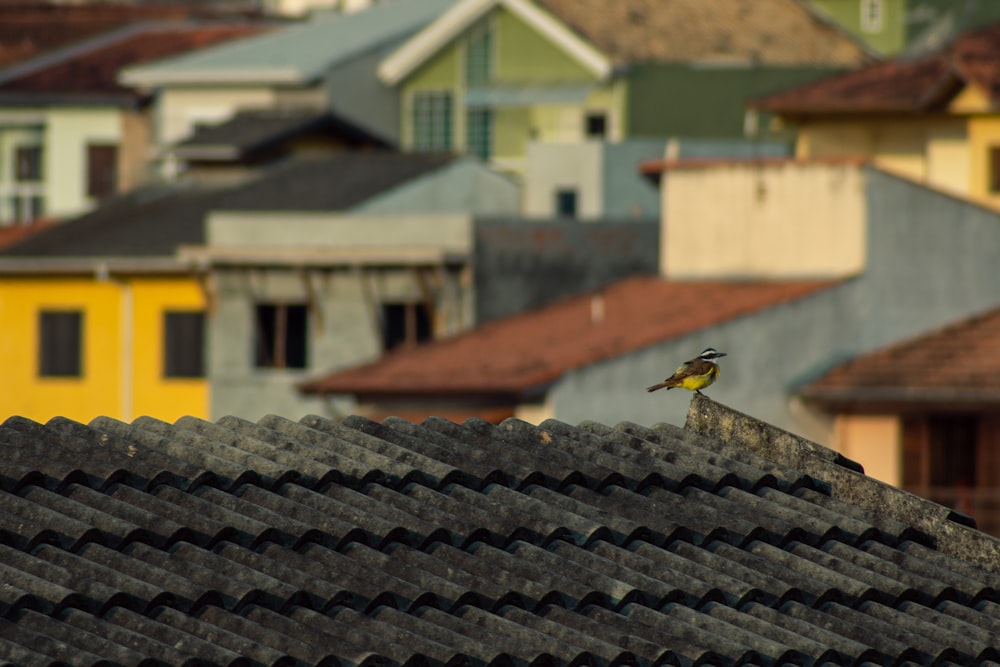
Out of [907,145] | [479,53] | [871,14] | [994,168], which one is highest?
[871,14]

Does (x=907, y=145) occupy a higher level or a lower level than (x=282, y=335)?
higher

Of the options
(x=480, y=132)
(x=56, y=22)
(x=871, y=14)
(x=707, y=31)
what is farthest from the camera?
(x=56, y=22)

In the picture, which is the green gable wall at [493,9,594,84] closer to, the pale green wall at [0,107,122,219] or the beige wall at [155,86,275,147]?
the beige wall at [155,86,275,147]

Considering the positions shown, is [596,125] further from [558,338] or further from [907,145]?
[558,338]

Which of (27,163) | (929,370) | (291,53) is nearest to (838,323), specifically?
(929,370)

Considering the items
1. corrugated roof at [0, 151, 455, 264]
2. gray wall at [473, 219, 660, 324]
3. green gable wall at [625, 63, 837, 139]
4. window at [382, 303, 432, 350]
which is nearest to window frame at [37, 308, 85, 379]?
corrugated roof at [0, 151, 455, 264]

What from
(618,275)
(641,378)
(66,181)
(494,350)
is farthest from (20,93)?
(641,378)

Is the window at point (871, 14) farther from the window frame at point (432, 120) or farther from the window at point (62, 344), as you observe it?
→ the window at point (62, 344)

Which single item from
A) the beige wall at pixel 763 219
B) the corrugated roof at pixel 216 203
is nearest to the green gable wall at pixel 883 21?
the corrugated roof at pixel 216 203
